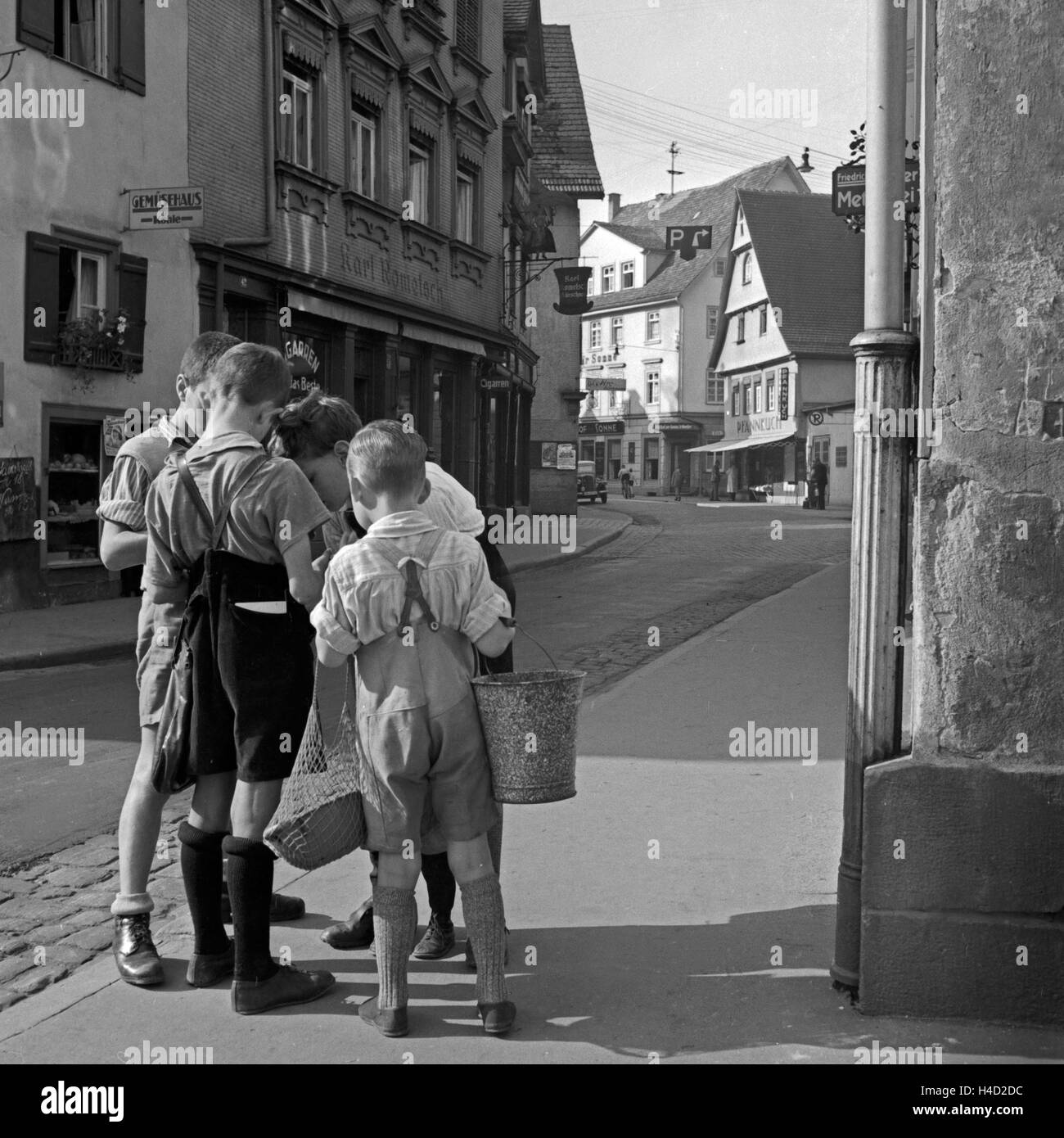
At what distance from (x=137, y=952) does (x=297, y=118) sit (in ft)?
55.9

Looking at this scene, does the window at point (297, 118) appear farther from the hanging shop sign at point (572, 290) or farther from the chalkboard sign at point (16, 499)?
the hanging shop sign at point (572, 290)

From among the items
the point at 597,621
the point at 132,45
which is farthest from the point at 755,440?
the point at 597,621

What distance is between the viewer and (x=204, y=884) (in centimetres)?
405

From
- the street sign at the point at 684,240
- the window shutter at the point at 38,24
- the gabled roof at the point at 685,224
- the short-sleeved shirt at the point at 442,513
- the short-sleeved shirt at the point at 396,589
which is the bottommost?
the short-sleeved shirt at the point at 396,589

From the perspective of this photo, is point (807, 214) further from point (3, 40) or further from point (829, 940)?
point (829, 940)

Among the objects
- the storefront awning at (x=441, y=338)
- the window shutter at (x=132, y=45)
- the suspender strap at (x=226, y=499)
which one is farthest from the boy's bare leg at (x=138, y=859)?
the storefront awning at (x=441, y=338)

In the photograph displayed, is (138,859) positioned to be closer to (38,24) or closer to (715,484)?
(38,24)

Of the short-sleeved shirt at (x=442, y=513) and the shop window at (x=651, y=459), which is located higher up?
the shop window at (x=651, y=459)

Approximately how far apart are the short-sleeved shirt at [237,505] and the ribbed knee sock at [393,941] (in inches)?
38.1

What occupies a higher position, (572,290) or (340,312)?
(572,290)

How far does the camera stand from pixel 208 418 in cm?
408

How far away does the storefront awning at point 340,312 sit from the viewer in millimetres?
18547

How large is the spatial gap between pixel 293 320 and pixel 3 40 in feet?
19.4

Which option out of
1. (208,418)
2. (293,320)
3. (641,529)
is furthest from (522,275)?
(208,418)
